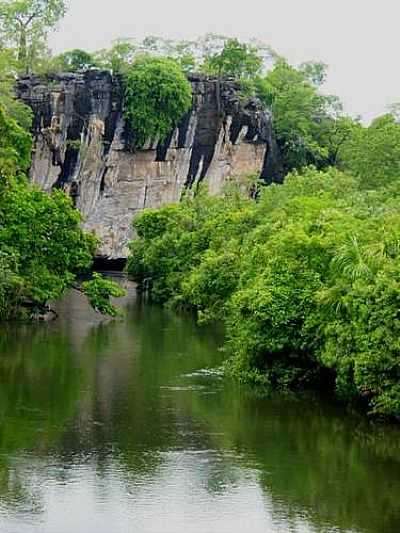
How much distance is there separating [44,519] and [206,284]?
76.0 ft

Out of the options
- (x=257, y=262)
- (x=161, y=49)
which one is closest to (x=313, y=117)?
(x=161, y=49)

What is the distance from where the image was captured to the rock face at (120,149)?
2156 inches

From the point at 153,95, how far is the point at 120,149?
12.4ft

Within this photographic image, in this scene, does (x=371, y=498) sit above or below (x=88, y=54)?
below

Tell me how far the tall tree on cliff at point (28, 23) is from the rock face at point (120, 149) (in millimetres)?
4341

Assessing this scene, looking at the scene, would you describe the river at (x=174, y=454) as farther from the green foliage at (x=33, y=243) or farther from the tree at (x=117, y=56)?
the tree at (x=117, y=56)

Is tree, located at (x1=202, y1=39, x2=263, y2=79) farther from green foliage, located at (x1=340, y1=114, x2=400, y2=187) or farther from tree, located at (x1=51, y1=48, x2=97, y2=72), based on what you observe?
green foliage, located at (x1=340, y1=114, x2=400, y2=187)

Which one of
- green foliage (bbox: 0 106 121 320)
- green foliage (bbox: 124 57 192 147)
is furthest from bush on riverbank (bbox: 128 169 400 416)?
green foliage (bbox: 124 57 192 147)

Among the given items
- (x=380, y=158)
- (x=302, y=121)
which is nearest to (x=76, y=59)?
(x=302, y=121)

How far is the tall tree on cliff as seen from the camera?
58062 mm

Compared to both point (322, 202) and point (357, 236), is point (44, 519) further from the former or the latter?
point (322, 202)

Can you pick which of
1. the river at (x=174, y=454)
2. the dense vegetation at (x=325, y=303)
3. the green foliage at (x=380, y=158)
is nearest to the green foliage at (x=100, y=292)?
the dense vegetation at (x=325, y=303)

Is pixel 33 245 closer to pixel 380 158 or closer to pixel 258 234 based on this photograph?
pixel 258 234

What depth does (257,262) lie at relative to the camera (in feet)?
94.8
